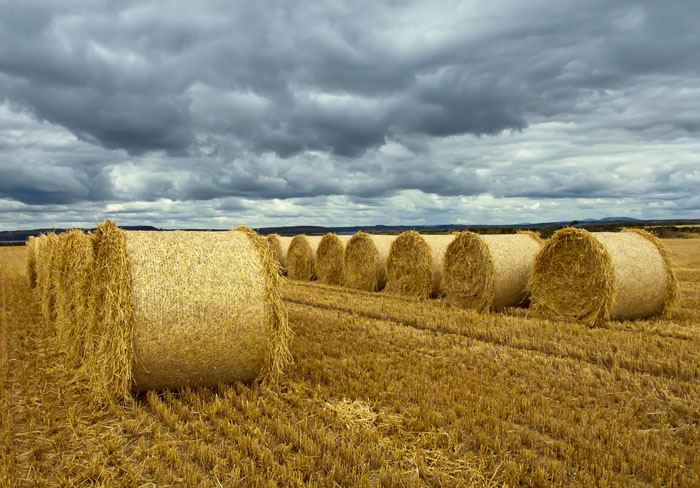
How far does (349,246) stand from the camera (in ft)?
49.1

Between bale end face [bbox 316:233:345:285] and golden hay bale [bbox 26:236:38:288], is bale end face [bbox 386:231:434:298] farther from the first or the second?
golden hay bale [bbox 26:236:38:288]

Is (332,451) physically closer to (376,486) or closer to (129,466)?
(376,486)

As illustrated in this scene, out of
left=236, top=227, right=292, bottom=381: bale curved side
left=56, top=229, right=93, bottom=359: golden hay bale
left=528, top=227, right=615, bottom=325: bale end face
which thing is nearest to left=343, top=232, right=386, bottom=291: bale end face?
left=528, top=227, right=615, bottom=325: bale end face

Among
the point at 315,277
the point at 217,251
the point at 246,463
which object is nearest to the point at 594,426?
the point at 246,463

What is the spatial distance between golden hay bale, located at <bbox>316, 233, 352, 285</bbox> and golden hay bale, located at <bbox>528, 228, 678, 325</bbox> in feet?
22.8

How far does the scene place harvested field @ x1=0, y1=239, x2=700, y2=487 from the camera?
3.62 meters

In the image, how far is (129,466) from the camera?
371cm

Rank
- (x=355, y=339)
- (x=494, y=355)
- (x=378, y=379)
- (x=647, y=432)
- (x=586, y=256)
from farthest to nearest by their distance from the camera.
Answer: (x=586, y=256), (x=355, y=339), (x=494, y=355), (x=378, y=379), (x=647, y=432)

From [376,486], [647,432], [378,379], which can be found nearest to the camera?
[376,486]

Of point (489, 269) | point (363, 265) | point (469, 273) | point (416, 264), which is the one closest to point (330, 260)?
point (363, 265)

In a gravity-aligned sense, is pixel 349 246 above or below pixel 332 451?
above

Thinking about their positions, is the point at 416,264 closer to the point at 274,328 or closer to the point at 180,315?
the point at 274,328

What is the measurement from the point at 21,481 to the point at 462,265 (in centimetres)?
911

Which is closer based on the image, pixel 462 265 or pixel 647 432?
pixel 647 432
